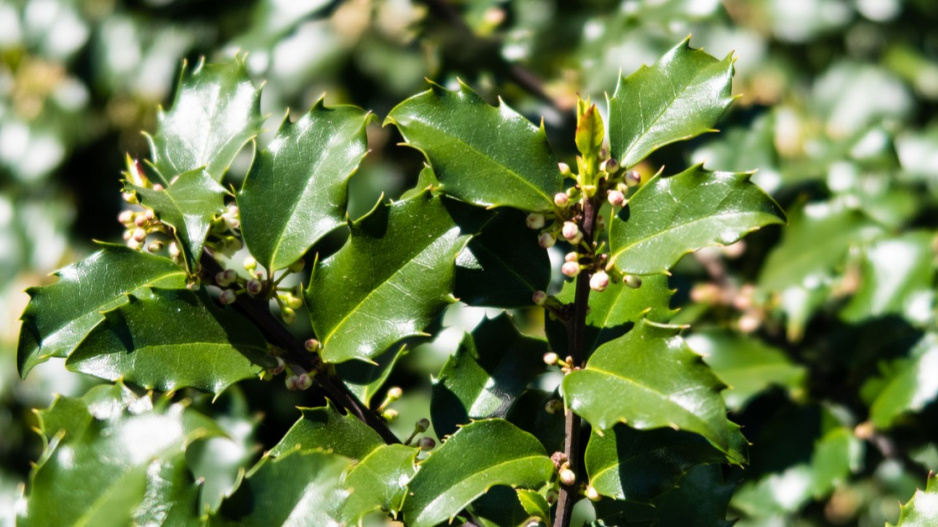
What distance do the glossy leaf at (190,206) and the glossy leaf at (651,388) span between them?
32 cm

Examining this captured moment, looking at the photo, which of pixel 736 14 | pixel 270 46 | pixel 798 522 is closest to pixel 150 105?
pixel 270 46

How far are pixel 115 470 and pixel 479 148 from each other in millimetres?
399

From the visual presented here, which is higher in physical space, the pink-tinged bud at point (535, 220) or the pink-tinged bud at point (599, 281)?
the pink-tinged bud at point (535, 220)

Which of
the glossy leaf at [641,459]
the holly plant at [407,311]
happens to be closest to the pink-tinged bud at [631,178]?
the holly plant at [407,311]

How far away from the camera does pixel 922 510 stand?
85cm

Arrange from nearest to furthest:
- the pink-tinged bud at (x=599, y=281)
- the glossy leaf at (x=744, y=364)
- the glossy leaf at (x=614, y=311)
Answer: the pink-tinged bud at (x=599, y=281) < the glossy leaf at (x=614, y=311) < the glossy leaf at (x=744, y=364)

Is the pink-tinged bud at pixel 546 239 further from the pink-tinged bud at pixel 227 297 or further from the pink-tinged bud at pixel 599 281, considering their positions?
the pink-tinged bud at pixel 227 297

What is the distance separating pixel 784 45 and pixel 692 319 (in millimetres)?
1644

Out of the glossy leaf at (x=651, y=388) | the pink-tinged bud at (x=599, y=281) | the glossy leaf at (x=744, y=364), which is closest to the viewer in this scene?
the glossy leaf at (x=651, y=388)

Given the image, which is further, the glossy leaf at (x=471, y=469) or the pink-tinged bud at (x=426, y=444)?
the pink-tinged bud at (x=426, y=444)

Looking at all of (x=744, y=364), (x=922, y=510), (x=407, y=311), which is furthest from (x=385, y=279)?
(x=744, y=364)

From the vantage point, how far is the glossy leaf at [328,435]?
828 millimetres

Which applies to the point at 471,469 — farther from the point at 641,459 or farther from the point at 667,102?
the point at 667,102

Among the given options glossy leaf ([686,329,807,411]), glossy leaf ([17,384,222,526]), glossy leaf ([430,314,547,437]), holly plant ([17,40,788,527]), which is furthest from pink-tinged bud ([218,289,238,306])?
glossy leaf ([686,329,807,411])
